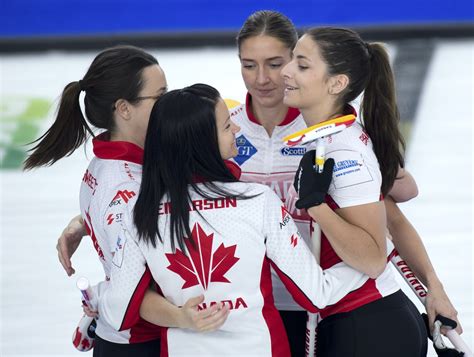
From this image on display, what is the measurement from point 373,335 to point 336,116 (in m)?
0.61

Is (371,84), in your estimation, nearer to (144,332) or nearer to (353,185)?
(353,185)

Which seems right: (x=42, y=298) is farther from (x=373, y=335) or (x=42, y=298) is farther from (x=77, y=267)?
(x=373, y=335)

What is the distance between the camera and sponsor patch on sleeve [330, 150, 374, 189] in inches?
97.7

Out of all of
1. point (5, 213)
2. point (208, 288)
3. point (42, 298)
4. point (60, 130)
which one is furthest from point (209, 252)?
point (5, 213)

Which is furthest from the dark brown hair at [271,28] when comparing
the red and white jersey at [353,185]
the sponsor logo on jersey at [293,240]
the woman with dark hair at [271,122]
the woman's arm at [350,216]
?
the sponsor logo on jersey at [293,240]

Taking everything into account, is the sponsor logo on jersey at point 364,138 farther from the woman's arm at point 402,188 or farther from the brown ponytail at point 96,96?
the brown ponytail at point 96,96

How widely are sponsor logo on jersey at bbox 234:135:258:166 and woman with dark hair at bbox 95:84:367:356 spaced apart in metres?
0.61

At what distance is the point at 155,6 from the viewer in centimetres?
928

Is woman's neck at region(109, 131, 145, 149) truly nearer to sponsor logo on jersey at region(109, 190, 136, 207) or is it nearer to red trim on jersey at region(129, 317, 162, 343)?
sponsor logo on jersey at region(109, 190, 136, 207)

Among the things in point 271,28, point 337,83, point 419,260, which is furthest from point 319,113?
point 419,260

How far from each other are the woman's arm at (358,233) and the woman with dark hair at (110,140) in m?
0.54

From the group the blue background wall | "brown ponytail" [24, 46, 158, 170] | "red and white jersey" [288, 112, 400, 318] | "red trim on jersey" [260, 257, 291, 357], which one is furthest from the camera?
the blue background wall

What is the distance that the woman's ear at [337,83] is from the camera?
2656mm

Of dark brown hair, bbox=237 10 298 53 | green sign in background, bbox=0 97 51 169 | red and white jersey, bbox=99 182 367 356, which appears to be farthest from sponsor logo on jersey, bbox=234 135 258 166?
green sign in background, bbox=0 97 51 169
